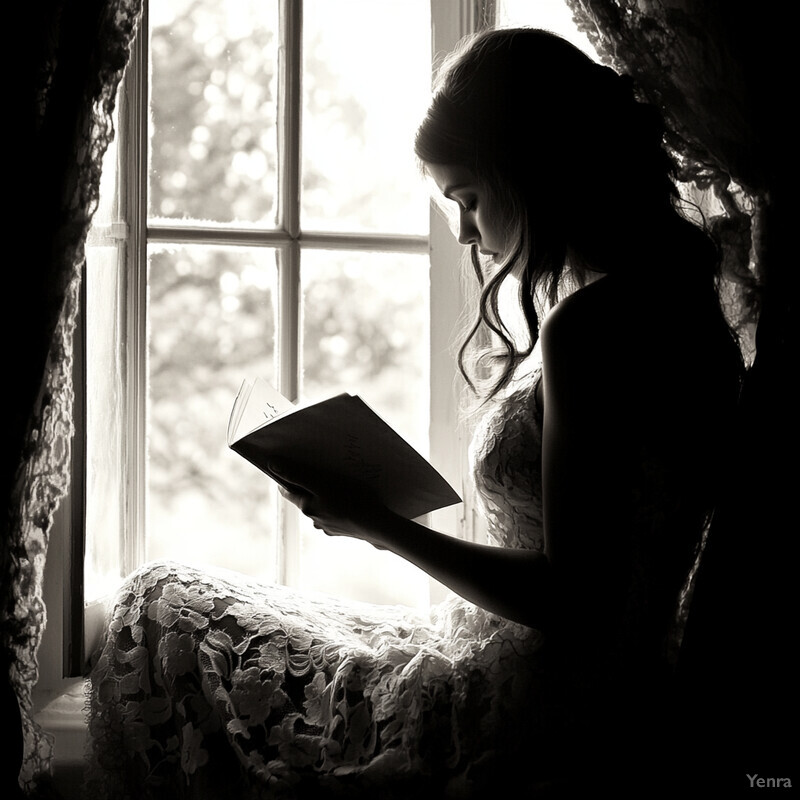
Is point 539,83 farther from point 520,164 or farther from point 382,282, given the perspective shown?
point 382,282

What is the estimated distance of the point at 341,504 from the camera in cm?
96

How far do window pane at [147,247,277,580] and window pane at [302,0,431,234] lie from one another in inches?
6.9

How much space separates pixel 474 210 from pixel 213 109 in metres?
0.57

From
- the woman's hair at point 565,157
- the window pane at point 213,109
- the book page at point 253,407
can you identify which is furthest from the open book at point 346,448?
the window pane at point 213,109

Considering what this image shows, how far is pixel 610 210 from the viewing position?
102cm

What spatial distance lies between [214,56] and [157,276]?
Answer: 39 centimetres

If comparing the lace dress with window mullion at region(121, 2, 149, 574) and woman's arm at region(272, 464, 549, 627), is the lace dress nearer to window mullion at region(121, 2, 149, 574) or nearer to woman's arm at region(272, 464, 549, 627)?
woman's arm at region(272, 464, 549, 627)

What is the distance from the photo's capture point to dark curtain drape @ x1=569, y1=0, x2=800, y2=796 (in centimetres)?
90

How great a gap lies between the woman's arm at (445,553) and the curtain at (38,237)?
0.28m

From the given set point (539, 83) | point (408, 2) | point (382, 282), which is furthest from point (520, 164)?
point (408, 2)

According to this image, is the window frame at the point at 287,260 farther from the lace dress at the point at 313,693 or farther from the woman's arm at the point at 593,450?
the woman's arm at the point at 593,450

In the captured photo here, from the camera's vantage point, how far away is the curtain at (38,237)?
34.4 inches

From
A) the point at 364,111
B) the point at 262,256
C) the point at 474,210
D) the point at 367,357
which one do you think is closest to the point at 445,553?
the point at 474,210

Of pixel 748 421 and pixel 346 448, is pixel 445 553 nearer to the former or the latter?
pixel 346 448
